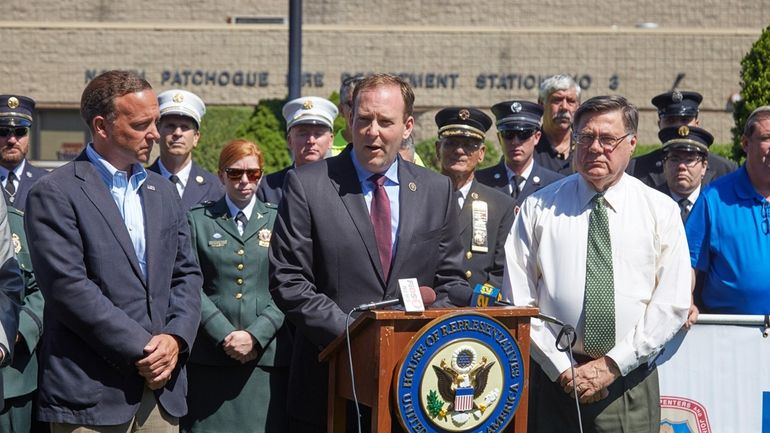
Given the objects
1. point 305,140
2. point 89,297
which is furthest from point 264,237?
point 89,297

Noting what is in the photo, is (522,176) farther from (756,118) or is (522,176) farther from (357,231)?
(357,231)

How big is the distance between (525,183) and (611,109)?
2.24 meters

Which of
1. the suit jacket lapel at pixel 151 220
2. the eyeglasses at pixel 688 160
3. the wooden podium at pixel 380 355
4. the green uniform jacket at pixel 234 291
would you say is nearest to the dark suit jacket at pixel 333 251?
the wooden podium at pixel 380 355


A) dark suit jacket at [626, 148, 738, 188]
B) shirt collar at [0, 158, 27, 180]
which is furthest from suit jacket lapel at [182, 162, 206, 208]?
dark suit jacket at [626, 148, 738, 188]

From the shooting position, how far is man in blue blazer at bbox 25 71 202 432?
445cm

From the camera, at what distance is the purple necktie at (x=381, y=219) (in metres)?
4.68

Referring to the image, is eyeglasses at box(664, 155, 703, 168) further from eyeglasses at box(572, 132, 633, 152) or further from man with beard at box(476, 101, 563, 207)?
eyeglasses at box(572, 132, 633, 152)

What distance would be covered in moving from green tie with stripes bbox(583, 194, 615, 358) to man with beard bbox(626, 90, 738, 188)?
2.54 m

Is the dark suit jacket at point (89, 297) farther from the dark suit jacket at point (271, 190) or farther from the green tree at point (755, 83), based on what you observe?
the green tree at point (755, 83)

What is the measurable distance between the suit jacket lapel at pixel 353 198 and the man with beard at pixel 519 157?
8.78ft

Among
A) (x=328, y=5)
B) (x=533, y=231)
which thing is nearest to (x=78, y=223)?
(x=533, y=231)

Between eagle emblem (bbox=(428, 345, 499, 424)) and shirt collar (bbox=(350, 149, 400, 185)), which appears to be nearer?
eagle emblem (bbox=(428, 345, 499, 424))

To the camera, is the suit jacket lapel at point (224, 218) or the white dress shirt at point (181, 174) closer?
the suit jacket lapel at point (224, 218)

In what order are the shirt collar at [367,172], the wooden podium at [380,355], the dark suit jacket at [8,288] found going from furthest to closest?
1. the shirt collar at [367,172]
2. the dark suit jacket at [8,288]
3. the wooden podium at [380,355]
